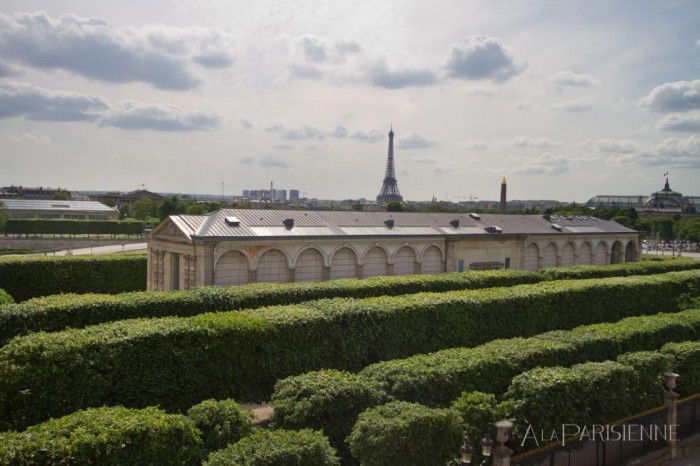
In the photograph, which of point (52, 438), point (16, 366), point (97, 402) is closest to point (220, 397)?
point (97, 402)

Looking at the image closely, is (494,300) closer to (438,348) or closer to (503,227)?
(438,348)

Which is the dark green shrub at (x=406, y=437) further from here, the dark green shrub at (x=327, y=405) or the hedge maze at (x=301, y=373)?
the dark green shrub at (x=327, y=405)

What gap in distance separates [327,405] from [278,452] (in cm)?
307

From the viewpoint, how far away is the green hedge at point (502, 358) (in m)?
16.0

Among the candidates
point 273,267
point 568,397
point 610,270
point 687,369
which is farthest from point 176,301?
point 610,270

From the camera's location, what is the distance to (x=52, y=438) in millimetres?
11055

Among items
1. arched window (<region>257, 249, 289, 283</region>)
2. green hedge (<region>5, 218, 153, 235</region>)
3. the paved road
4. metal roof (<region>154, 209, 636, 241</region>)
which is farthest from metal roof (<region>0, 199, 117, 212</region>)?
arched window (<region>257, 249, 289, 283</region>)

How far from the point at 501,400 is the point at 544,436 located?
6.36ft

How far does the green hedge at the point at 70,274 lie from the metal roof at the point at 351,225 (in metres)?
4.95

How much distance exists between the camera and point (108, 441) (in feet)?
36.9

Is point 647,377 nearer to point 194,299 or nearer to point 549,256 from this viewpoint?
point 194,299

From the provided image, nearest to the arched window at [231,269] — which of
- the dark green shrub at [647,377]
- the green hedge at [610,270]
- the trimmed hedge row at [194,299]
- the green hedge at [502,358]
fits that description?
the trimmed hedge row at [194,299]

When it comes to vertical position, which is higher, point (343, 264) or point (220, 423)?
point (343, 264)

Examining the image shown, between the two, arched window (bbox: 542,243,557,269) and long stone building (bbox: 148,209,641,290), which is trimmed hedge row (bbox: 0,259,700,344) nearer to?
long stone building (bbox: 148,209,641,290)
